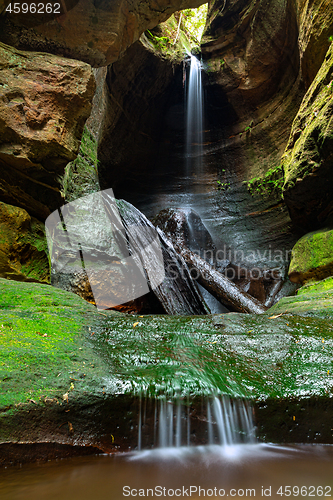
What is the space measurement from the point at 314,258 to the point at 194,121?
8.04 m

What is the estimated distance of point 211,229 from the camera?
1041cm

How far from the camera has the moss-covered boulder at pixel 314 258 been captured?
4625 mm

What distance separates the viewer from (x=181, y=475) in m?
1.35

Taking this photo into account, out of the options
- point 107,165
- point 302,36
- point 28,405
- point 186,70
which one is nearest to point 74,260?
point 28,405

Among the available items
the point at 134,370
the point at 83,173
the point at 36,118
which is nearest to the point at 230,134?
the point at 83,173

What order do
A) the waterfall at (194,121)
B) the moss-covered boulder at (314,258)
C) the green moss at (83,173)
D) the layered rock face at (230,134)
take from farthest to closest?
the waterfall at (194,121) → the layered rock face at (230,134) → the green moss at (83,173) → the moss-covered boulder at (314,258)

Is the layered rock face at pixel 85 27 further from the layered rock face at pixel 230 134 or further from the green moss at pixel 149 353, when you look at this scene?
the layered rock face at pixel 230 134

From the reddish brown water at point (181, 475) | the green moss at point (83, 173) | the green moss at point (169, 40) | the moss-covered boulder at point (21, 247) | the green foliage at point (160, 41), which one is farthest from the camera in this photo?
the green moss at point (169, 40)

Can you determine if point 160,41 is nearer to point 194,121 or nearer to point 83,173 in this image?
point 194,121

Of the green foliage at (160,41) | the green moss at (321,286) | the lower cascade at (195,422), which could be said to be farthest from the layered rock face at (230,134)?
the lower cascade at (195,422)

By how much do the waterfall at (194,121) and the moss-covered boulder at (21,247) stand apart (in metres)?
8.46

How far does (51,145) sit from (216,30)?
30.8 ft

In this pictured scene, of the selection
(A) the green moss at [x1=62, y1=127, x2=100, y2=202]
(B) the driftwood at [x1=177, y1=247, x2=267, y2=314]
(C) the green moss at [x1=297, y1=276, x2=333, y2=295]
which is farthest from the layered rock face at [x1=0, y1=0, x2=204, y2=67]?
(C) the green moss at [x1=297, y1=276, x2=333, y2=295]

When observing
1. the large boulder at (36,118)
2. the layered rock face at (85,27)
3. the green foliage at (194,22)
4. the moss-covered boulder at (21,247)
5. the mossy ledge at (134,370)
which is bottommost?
the mossy ledge at (134,370)
